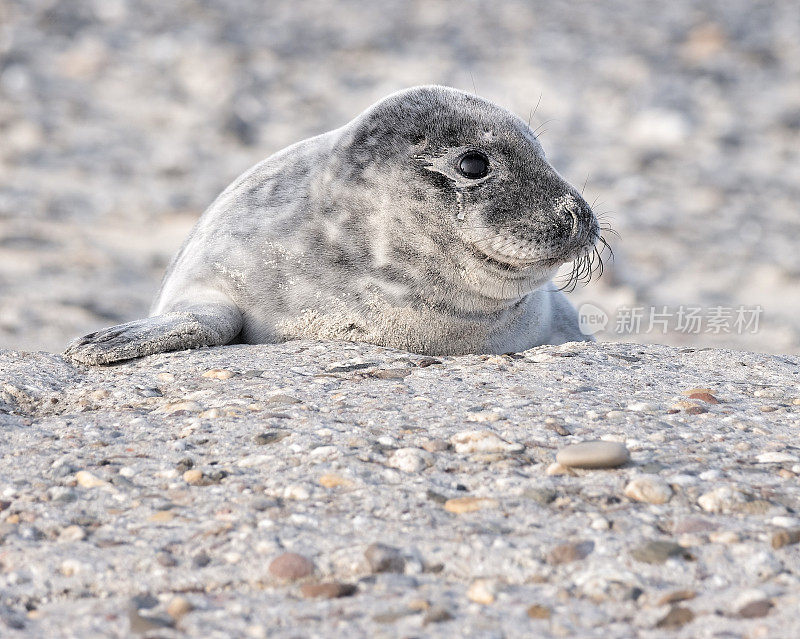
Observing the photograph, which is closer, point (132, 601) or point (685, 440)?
point (132, 601)

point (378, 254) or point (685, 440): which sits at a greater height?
point (378, 254)

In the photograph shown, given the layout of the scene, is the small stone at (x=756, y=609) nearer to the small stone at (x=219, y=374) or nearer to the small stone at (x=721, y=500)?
the small stone at (x=721, y=500)

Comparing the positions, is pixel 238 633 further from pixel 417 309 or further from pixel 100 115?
pixel 100 115

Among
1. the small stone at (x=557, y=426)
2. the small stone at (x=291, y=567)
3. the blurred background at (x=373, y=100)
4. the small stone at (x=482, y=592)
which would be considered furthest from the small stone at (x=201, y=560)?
the blurred background at (x=373, y=100)

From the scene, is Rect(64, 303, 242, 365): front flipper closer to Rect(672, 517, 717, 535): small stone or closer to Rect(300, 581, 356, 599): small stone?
Rect(300, 581, 356, 599): small stone

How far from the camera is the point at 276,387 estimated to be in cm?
305

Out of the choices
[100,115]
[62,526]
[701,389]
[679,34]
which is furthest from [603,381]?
[679,34]

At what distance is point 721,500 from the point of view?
7.13ft

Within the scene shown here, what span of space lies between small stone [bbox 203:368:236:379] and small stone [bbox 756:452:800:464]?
1.48 meters

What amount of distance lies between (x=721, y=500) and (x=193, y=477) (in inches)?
42.3

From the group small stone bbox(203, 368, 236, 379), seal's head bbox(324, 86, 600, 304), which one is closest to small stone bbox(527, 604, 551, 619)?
small stone bbox(203, 368, 236, 379)

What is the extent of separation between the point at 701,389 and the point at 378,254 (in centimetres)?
114

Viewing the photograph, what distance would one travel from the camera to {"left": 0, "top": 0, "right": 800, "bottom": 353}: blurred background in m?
7.34

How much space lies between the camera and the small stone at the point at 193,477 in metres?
2.35
